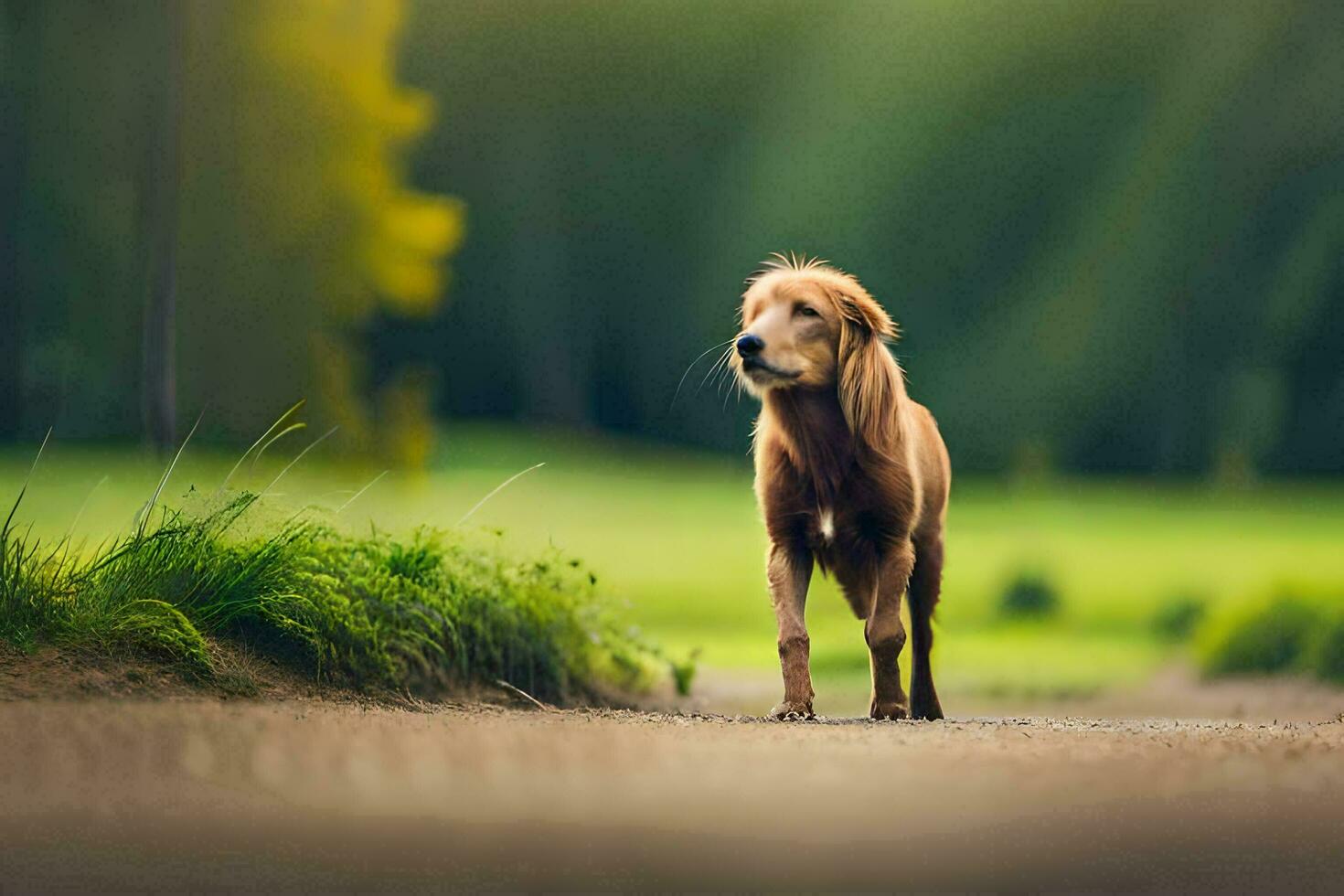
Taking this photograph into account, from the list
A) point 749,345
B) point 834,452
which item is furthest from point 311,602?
point 834,452

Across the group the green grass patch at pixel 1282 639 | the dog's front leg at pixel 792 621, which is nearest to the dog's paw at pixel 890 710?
the dog's front leg at pixel 792 621

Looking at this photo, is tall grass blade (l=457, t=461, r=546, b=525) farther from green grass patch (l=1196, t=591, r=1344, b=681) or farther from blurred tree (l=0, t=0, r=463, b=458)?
blurred tree (l=0, t=0, r=463, b=458)

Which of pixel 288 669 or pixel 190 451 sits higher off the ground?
pixel 190 451

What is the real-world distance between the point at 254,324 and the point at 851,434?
1351 cm

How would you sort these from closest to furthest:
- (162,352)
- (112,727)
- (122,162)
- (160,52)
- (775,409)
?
(112,727) → (775,409) → (162,352) → (160,52) → (122,162)

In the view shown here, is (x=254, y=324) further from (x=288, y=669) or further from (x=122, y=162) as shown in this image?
(x=288, y=669)

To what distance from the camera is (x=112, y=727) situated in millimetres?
4297

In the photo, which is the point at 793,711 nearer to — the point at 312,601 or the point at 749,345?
the point at 749,345

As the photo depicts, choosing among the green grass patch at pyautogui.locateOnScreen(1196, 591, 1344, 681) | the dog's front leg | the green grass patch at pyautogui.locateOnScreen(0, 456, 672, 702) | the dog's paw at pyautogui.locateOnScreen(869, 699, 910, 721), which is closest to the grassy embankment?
the green grass patch at pyautogui.locateOnScreen(0, 456, 672, 702)

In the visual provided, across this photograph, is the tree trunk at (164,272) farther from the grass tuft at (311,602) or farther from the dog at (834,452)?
the dog at (834,452)

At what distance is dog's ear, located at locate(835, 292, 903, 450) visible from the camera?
228 inches

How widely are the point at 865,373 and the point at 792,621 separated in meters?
1.11

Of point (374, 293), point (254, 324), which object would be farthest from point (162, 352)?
point (374, 293)

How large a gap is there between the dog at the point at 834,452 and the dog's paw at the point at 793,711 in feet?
0.79
